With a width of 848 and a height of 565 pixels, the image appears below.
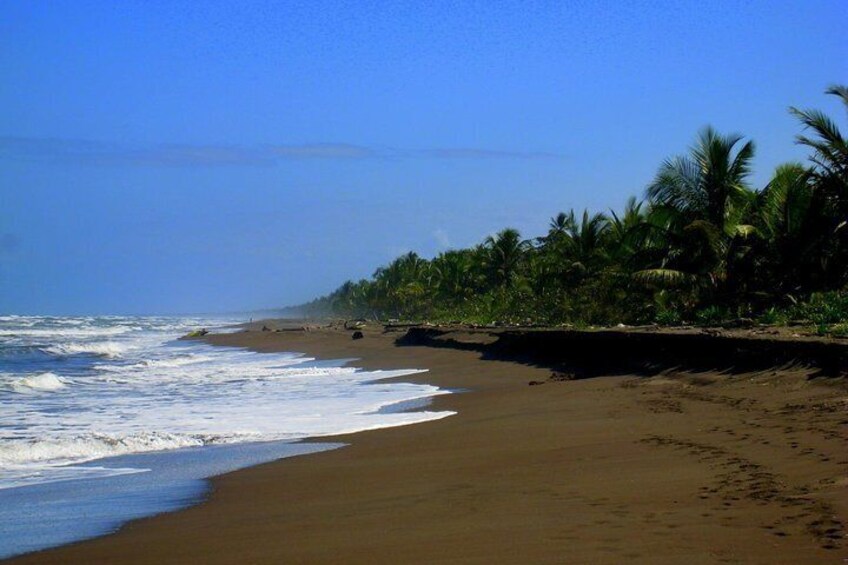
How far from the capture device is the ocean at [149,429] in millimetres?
7414

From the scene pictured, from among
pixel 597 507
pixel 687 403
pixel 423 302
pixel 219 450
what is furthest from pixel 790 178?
pixel 423 302

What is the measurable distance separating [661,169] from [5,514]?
73.8 feet

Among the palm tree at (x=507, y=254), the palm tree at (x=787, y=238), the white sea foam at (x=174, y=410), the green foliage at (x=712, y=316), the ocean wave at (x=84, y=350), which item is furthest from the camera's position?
the palm tree at (x=507, y=254)

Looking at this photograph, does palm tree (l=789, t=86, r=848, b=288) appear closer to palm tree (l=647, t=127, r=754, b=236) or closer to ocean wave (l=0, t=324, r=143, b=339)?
palm tree (l=647, t=127, r=754, b=236)

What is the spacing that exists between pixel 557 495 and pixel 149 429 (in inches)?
321

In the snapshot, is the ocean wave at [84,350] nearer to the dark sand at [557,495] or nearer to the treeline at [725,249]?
the treeline at [725,249]

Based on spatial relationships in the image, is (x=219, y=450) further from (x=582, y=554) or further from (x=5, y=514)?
(x=582, y=554)

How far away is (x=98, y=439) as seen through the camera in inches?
448

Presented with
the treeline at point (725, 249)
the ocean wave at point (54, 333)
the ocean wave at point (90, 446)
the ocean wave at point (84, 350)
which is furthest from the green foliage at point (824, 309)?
the ocean wave at point (54, 333)

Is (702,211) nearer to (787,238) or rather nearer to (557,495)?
(787,238)

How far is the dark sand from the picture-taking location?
490 cm

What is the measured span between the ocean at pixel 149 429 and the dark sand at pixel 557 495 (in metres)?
0.58

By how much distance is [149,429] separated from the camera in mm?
12797

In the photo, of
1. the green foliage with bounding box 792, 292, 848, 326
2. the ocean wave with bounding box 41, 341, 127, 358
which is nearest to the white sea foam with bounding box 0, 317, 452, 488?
the green foliage with bounding box 792, 292, 848, 326
